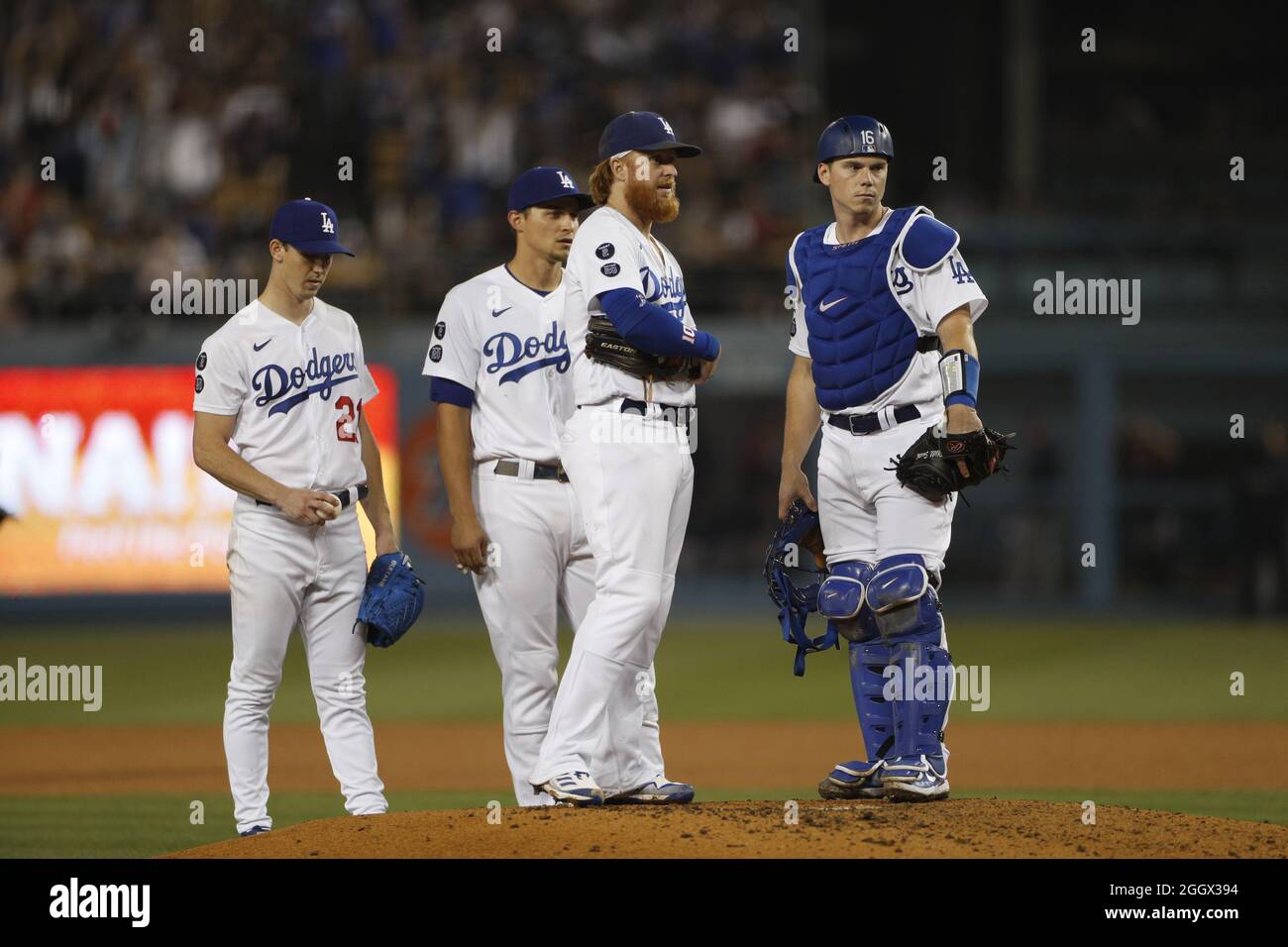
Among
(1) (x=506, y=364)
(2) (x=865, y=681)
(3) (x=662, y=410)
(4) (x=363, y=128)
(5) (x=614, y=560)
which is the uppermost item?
(4) (x=363, y=128)

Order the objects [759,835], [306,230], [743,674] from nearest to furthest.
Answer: [759,835]
[306,230]
[743,674]

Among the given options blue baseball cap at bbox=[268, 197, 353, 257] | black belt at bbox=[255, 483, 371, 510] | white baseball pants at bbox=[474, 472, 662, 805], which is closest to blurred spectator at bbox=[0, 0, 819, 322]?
black belt at bbox=[255, 483, 371, 510]

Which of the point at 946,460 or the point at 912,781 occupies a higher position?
the point at 946,460

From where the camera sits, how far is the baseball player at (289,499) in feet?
18.9

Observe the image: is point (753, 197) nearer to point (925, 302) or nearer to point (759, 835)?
point (925, 302)

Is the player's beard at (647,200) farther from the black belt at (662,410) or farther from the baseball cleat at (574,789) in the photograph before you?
the baseball cleat at (574,789)

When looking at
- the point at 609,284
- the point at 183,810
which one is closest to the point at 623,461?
the point at 609,284

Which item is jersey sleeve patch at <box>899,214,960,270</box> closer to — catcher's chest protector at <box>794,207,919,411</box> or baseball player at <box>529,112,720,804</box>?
catcher's chest protector at <box>794,207,919,411</box>

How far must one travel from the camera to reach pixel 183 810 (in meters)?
7.05

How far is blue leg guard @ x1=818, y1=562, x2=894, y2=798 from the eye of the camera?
552 centimetres

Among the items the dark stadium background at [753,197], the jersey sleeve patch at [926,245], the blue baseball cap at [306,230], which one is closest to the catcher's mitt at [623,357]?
the jersey sleeve patch at [926,245]

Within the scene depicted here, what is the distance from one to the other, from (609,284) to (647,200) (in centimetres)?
40
